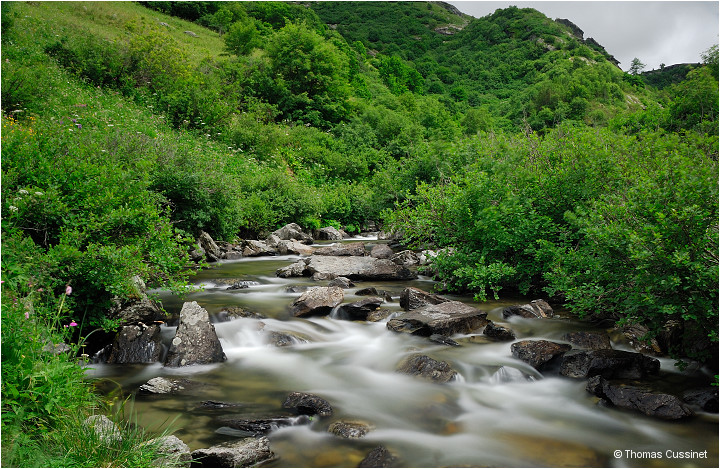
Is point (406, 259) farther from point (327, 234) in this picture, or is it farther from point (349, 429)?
point (349, 429)

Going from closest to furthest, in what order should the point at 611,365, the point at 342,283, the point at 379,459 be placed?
the point at 379,459 → the point at 611,365 → the point at 342,283

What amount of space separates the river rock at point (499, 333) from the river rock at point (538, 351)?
0.49 m

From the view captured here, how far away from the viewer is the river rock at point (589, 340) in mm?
7422

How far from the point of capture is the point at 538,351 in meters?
7.12

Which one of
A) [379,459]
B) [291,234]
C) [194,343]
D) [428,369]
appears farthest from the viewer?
[291,234]

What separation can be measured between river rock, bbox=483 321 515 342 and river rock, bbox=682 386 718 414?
104 inches

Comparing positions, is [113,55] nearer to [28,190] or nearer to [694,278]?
[28,190]

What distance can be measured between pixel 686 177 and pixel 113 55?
94.3ft

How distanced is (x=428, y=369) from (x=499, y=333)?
6.26ft

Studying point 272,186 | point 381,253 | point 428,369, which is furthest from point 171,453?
point 272,186

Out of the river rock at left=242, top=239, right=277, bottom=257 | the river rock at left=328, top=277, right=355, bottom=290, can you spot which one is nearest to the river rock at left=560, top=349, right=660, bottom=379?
the river rock at left=328, top=277, right=355, bottom=290

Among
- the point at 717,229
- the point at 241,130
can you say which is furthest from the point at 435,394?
the point at 241,130

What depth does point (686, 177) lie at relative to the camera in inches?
218

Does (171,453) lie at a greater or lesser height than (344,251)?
greater
